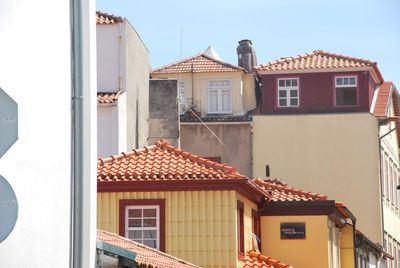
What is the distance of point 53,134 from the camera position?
2887 millimetres

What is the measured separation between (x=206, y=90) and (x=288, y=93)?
314 centimetres

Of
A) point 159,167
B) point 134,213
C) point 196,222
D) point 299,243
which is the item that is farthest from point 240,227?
point 299,243

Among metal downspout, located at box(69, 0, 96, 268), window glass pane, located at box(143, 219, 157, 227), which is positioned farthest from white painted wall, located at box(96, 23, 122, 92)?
metal downspout, located at box(69, 0, 96, 268)

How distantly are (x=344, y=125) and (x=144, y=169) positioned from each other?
22360 mm

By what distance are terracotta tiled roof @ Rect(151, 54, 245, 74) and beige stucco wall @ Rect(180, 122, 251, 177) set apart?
215 cm

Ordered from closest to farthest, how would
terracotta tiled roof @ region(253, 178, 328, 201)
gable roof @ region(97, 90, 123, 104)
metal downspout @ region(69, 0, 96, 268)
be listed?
metal downspout @ region(69, 0, 96, 268), terracotta tiled roof @ region(253, 178, 328, 201), gable roof @ region(97, 90, 123, 104)

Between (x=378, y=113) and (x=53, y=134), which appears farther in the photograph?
(x=378, y=113)

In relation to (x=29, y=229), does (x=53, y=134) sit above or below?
above

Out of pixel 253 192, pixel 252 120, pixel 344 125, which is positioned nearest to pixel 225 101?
pixel 252 120

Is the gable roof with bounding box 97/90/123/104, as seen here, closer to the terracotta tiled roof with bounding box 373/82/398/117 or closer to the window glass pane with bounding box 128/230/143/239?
the window glass pane with bounding box 128/230/143/239

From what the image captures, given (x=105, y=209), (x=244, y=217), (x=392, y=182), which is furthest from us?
(x=392, y=182)

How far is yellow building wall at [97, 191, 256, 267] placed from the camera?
80.6 ft

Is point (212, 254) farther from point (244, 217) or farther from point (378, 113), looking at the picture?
point (378, 113)

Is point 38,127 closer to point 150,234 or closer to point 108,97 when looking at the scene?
point 150,234
